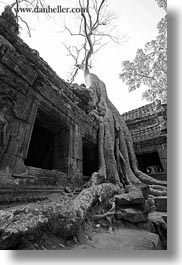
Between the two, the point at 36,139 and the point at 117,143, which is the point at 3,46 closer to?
the point at 36,139

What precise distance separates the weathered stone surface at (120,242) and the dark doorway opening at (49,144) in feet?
7.42

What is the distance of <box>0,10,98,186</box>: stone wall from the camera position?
256 cm

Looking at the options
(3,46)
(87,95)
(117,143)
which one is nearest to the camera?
(3,46)

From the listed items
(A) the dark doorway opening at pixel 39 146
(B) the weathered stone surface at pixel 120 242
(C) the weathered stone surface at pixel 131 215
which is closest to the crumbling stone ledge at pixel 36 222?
(B) the weathered stone surface at pixel 120 242

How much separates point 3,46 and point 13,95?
777 millimetres

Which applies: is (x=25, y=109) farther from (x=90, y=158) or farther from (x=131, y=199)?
(x=90, y=158)

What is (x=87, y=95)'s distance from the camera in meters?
5.83

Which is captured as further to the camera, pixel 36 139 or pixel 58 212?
pixel 36 139

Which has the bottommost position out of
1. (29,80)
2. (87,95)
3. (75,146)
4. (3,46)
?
(75,146)

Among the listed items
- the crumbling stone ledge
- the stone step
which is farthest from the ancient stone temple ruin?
the crumbling stone ledge

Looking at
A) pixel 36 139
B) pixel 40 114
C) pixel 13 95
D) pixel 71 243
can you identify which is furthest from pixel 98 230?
pixel 36 139

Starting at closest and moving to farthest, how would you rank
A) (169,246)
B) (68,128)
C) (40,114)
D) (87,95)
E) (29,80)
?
(169,246)
(29,80)
(40,114)
(68,128)
(87,95)

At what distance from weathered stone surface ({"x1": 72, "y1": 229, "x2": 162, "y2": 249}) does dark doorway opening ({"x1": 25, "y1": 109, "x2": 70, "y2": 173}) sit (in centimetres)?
226

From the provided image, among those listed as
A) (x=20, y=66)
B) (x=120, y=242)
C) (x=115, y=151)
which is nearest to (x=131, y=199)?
(x=120, y=242)
